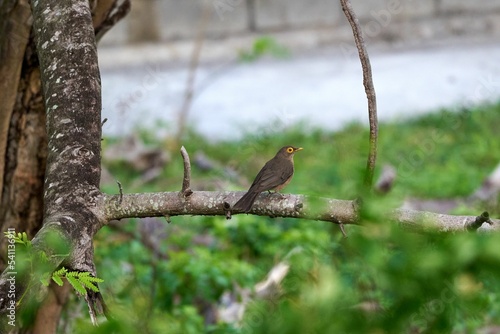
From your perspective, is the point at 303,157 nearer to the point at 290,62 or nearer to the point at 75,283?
the point at 290,62

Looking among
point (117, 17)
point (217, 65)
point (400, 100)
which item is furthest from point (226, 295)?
point (217, 65)

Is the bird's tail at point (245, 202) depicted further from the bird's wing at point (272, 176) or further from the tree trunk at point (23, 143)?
the tree trunk at point (23, 143)

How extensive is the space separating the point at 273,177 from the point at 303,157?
4133 millimetres

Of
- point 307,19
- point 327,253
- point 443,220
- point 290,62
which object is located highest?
point 443,220

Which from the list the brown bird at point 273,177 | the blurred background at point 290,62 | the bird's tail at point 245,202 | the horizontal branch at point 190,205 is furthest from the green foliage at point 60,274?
the blurred background at point 290,62

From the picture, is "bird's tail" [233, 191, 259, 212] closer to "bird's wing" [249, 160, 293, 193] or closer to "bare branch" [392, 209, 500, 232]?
"bird's wing" [249, 160, 293, 193]

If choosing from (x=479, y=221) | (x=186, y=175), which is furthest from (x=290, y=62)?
(x=479, y=221)

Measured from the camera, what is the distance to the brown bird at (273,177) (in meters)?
2.61

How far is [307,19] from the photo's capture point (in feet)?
34.5

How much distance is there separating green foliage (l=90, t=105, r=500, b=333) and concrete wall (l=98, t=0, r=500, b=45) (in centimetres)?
276

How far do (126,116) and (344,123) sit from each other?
6.58 ft

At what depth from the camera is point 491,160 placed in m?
6.82

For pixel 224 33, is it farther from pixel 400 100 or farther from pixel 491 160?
pixel 491 160

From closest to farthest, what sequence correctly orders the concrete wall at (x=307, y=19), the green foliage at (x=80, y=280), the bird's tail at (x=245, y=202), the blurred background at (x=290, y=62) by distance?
1. the green foliage at (x=80, y=280)
2. the bird's tail at (x=245, y=202)
3. the blurred background at (x=290, y=62)
4. the concrete wall at (x=307, y=19)
